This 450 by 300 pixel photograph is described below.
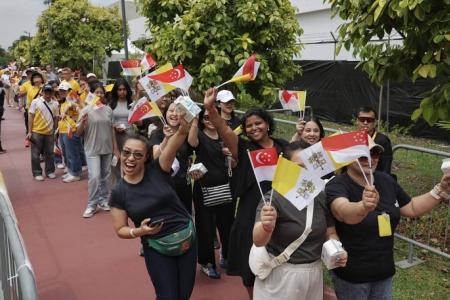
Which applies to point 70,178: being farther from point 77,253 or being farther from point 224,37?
point 224,37

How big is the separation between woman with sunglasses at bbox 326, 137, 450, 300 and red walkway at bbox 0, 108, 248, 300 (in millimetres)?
1663

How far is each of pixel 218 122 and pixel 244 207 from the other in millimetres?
680

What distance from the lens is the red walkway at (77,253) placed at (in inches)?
173

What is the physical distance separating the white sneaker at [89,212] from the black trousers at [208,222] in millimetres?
2430

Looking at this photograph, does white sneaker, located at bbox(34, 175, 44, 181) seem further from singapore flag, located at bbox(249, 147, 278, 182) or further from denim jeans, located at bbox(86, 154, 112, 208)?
singapore flag, located at bbox(249, 147, 278, 182)

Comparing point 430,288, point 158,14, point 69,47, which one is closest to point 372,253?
point 430,288

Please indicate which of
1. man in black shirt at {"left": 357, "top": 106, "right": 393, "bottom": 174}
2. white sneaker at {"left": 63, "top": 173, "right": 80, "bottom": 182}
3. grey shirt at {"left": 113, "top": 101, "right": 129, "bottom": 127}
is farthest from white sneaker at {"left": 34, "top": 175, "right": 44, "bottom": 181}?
man in black shirt at {"left": 357, "top": 106, "right": 393, "bottom": 174}

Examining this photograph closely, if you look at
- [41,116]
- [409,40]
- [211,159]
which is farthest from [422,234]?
[41,116]

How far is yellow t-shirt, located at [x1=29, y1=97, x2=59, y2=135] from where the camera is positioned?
319 inches

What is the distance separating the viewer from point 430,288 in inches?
170

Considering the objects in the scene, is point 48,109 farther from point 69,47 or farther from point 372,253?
point 69,47

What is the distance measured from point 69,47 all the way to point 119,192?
23.1 m

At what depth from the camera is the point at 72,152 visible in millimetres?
8242

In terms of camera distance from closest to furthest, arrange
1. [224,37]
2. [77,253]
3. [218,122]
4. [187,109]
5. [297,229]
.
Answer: [297,229]
[187,109]
[218,122]
[77,253]
[224,37]
